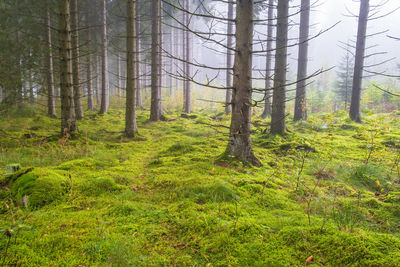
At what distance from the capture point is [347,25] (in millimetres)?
104625

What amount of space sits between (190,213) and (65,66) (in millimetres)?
6130

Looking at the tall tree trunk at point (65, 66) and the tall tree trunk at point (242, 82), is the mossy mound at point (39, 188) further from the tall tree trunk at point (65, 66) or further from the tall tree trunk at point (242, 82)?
the tall tree trunk at point (65, 66)

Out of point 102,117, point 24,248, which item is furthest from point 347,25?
point 24,248

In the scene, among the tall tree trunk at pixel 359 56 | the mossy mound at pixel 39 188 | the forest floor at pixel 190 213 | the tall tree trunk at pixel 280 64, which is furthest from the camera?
the tall tree trunk at pixel 359 56

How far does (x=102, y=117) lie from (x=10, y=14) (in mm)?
7705

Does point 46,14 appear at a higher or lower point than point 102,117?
higher

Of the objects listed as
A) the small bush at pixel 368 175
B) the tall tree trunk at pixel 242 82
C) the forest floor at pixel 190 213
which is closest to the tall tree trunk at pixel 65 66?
the forest floor at pixel 190 213

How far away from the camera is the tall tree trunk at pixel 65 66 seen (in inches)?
245

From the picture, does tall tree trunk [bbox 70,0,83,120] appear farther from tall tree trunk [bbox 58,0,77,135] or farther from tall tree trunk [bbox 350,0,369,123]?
tall tree trunk [bbox 350,0,369,123]

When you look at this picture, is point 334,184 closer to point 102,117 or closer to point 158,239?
point 158,239

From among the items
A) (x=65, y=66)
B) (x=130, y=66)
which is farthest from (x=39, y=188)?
(x=130, y=66)

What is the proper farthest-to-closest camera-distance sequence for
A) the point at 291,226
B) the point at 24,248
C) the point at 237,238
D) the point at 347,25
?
the point at 347,25 → the point at 291,226 → the point at 237,238 → the point at 24,248

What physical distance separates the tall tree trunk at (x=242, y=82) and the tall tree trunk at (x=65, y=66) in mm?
5087

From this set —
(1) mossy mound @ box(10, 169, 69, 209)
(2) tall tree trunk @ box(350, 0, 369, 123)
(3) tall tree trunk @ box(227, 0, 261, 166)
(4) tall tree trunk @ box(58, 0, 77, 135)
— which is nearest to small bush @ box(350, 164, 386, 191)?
(3) tall tree trunk @ box(227, 0, 261, 166)
